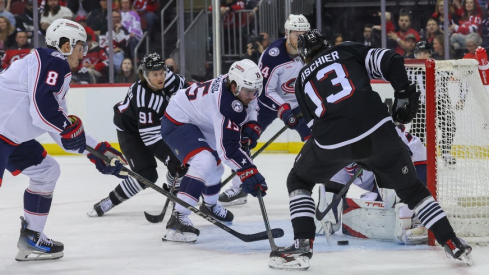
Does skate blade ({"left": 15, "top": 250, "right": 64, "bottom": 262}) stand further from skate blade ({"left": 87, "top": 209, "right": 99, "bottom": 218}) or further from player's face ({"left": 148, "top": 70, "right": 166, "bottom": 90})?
player's face ({"left": 148, "top": 70, "right": 166, "bottom": 90})

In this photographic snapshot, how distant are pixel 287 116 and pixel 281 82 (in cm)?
44

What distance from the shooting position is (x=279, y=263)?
3.50 metres

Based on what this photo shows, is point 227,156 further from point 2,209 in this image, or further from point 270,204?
point 2,209

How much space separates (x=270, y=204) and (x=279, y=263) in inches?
67.6

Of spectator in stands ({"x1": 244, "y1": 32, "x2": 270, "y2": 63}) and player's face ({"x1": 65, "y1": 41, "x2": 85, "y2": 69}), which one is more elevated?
player's face ({"x1": 65, "y1": 41, "x2": 85, "y2": 69})

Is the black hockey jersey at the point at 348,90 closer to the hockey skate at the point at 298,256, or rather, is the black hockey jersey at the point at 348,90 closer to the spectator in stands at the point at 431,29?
the hockey skate at the point at 298,256

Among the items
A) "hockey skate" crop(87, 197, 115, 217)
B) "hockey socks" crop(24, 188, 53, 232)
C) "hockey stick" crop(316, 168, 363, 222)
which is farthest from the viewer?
"hockey skate" crop(87, 197, 115, 217)

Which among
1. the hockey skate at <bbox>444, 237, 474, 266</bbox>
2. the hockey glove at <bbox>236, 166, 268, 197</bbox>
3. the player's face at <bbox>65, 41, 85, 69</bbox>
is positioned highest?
the player's face at <bbox>65, 41, 85, 69</bbox>

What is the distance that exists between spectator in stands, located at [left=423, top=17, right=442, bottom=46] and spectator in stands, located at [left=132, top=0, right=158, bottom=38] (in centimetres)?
260

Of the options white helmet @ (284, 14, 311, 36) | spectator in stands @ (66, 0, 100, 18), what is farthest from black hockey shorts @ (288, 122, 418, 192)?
spectator in stands @ (66, 0, 100, 18)

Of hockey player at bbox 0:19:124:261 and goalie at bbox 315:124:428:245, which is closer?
hockey player at bbox 0:19:124:261

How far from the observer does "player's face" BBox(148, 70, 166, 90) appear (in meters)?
4.63

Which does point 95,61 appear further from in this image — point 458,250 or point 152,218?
point 458,250

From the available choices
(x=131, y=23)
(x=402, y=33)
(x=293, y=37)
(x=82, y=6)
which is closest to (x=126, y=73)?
(x=131, y=23)
